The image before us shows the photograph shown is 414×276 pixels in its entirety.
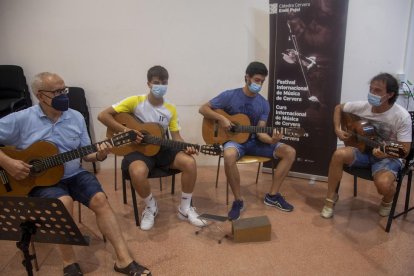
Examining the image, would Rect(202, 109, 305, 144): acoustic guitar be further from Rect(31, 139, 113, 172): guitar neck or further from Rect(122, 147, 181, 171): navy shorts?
Rect(31, 139, 113, 172): guitar neck

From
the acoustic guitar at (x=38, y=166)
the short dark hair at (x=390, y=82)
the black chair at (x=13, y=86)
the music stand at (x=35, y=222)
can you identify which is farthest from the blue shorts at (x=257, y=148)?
the black chair at (x=13, y=86)

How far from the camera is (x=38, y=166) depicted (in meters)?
2.10

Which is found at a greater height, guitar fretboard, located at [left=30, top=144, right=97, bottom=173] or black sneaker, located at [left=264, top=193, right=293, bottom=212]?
guitar fretboard, located at [left=30, top=144, right=97, bottom=173]

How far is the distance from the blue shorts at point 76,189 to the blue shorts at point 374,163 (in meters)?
2.04

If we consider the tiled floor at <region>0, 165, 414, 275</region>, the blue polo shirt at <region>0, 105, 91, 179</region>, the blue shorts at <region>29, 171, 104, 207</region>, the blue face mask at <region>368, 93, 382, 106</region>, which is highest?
the blue face mask at <region>368, 93, 382, 106</region>

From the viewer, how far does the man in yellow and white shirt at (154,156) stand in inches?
104

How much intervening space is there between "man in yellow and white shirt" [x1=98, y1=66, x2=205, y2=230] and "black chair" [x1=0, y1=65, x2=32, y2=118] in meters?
1.57

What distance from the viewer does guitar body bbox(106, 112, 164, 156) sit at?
2.72 m

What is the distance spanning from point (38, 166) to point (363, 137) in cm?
245

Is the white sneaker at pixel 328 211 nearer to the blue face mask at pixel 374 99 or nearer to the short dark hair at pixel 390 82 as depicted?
the blue face mask at pixel 374 99

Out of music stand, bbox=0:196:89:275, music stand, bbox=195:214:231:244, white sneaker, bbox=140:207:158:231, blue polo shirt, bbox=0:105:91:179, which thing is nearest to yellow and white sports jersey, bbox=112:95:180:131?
blue polo shirt, bbox=0:105:91:179

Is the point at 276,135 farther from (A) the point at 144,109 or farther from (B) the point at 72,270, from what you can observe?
(B) the point at 72,270

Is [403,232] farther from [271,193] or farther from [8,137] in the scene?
[8,137]

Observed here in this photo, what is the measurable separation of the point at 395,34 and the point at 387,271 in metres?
2.70
